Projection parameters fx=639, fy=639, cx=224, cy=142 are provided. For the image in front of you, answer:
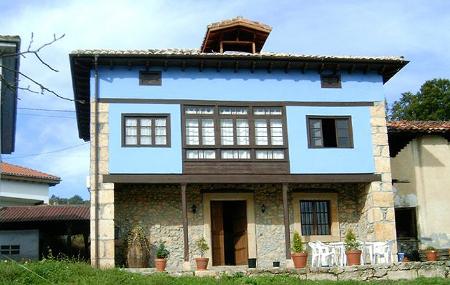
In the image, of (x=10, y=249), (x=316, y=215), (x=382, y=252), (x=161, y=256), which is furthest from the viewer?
(x=10, y=249)

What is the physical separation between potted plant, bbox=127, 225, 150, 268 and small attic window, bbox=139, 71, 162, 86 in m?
4.21

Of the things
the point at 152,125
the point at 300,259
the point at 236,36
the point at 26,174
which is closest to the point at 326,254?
the point at 300,259

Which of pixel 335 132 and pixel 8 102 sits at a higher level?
pixel 8 102

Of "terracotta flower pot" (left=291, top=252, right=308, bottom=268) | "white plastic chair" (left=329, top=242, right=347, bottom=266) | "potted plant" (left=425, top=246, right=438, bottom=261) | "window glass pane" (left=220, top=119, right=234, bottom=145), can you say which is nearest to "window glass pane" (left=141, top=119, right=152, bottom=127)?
"window glass pane" (left=220, top=119, right=234, bottom=145)

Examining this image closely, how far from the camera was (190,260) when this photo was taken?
1892cm

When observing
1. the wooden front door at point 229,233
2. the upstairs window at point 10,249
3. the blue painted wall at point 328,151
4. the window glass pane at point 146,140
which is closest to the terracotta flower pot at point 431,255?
the blue painted wall at point 328,151

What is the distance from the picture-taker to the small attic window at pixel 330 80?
19.7 m

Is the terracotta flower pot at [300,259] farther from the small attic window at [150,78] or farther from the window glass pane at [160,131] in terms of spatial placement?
the small attic window at [150,78]

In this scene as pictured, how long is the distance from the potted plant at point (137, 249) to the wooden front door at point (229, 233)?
2425 millimetres

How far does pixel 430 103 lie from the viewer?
3906cm

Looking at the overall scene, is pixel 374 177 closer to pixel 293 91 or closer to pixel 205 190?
pixel 293 91

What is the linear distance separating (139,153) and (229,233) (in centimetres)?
427

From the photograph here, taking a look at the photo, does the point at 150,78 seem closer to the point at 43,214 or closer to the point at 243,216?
the point at 243,216

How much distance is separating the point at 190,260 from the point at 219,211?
1.84 metres
